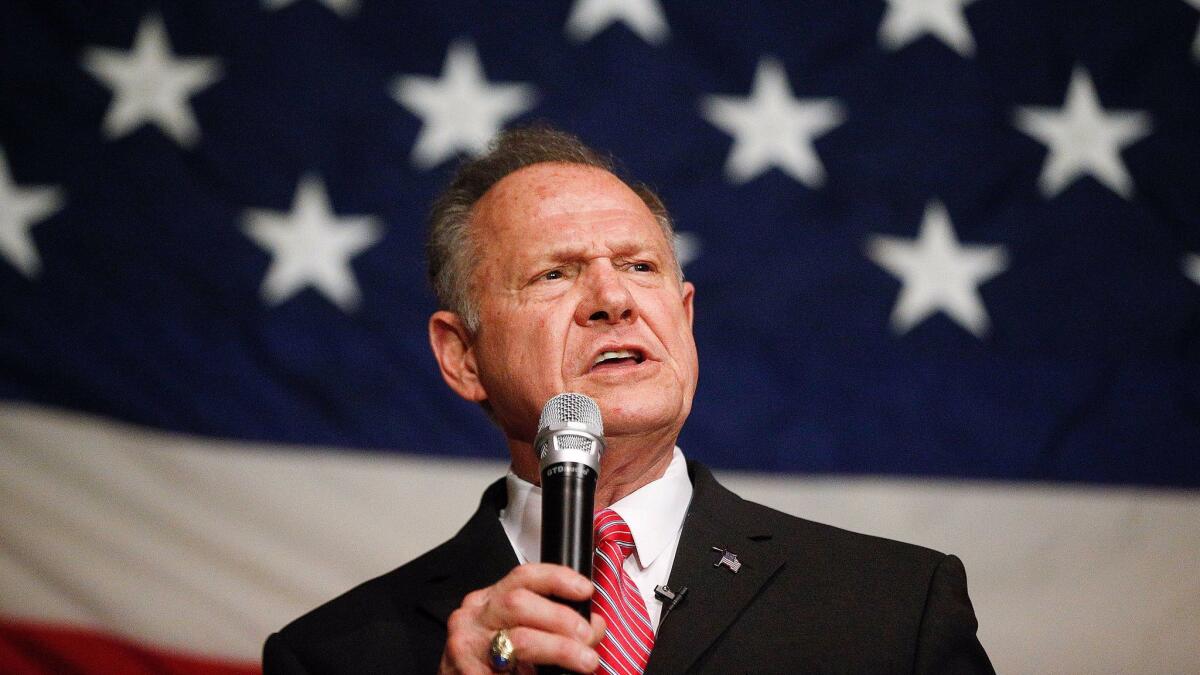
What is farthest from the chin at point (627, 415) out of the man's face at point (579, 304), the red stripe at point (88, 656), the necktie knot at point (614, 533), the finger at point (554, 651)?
the red stripe at point (88, 656)

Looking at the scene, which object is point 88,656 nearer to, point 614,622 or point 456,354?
point 456,354

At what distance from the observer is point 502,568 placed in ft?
5.81

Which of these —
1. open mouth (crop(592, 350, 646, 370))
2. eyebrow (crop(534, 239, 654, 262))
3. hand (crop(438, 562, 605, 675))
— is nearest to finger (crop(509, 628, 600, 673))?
hand (crop(438, 562, 605, 675))

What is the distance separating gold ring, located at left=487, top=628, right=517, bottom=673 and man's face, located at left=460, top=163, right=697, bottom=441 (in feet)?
1.49

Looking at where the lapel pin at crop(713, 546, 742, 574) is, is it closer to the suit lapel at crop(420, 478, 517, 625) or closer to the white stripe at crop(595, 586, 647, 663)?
the white stripe at crop(595, 586, 647, 663)

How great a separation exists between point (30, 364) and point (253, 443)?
0.58 meters

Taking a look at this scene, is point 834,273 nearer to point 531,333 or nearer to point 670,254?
point 670,254

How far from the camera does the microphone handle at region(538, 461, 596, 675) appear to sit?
1210 millimetres

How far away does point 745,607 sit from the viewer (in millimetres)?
1618

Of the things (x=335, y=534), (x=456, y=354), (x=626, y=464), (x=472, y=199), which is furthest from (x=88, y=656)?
(x=626, y=464)

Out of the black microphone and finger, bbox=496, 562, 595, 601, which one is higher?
the black microphone

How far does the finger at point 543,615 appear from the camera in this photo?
115 centimetres

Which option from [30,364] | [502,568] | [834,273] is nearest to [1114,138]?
[834,273]

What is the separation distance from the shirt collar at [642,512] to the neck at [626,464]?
0.06 feet
